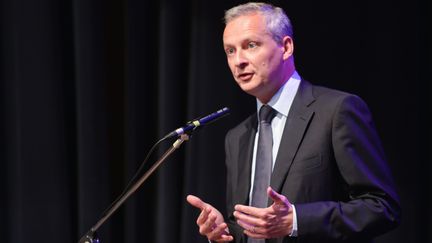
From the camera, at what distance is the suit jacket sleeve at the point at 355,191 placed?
1491 mm

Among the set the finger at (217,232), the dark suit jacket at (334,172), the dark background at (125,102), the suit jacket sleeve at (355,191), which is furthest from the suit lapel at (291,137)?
the dark background at (125,102)

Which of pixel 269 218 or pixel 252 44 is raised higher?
pixel 252 44

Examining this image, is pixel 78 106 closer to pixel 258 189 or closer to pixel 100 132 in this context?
pixel 100 132

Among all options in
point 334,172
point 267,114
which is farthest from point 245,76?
point 334,172

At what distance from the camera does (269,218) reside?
4.67ft

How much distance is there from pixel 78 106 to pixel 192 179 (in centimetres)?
66

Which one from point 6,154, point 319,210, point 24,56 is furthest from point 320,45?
point 6,154

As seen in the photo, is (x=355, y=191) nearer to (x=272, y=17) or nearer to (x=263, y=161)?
(x=263, y=161)

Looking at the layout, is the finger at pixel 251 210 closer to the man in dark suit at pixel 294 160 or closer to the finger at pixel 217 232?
the man in dark suit at pixel 294 160

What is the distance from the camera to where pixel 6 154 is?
2.46m

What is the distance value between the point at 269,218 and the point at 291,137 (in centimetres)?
34

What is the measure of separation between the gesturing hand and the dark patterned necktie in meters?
0.26

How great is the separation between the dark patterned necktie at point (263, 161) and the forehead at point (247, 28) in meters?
0.26

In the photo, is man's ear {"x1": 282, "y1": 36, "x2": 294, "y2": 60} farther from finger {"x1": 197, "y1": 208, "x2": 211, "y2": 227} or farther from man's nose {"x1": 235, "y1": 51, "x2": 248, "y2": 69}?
finger {"x1": 197, "y1": 208, "x2": 211, "y2": 227}
